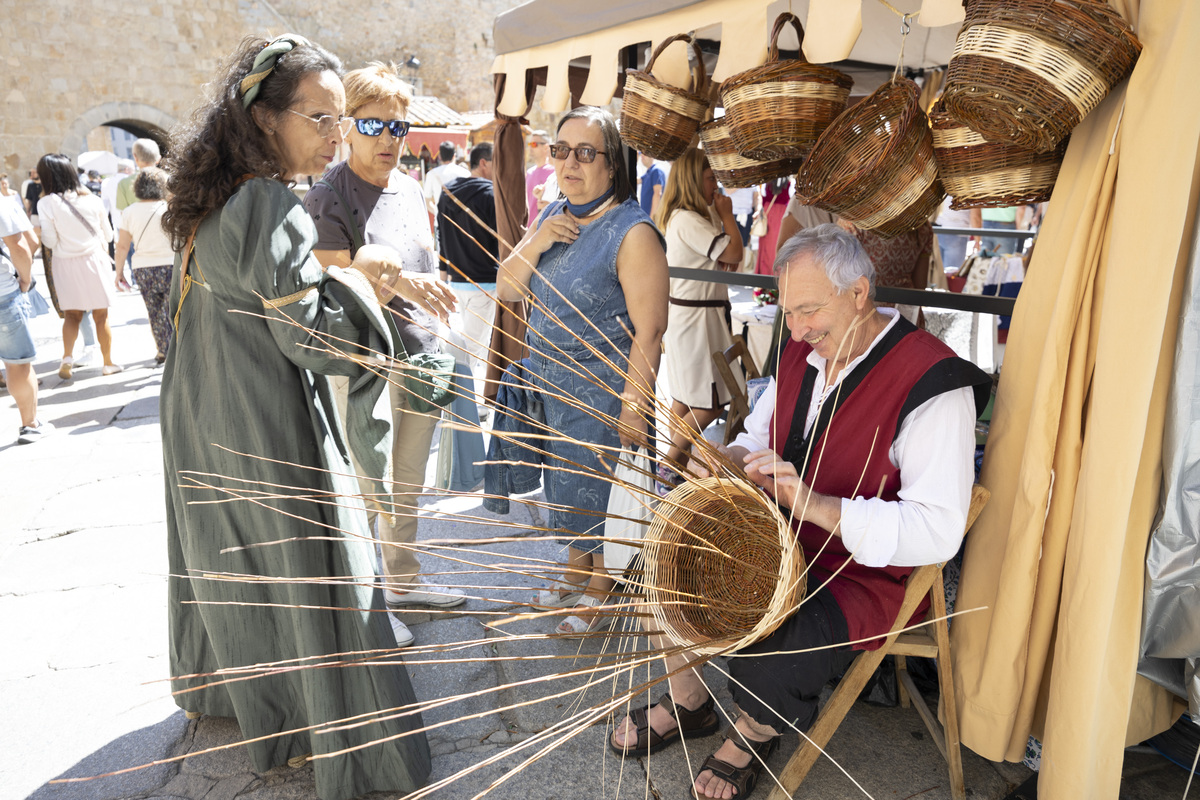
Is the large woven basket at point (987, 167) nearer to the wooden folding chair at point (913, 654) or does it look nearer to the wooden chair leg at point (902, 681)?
the wooden folding chair at point (913, 654)

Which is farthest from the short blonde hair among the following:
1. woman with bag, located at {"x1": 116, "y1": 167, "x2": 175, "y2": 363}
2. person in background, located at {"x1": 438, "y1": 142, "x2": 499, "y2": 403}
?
woman with bag, located at {"x1": 116, "y1": 167, "x2": 175, "y2": 363}

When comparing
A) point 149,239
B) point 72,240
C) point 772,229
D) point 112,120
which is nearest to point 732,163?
point 772,229

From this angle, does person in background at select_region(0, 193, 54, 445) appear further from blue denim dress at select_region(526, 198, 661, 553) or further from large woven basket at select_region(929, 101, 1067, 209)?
large woven basket at select_region(929, 101, 1067, 209)

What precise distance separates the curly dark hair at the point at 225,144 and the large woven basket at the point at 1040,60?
1.44 meters

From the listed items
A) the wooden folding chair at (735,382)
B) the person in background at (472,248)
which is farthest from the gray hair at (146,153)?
the wooden folding chair at (735,382)

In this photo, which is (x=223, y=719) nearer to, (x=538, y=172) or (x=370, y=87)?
(x=370, y=87)

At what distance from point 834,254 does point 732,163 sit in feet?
2.81

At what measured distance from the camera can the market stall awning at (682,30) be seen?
1.83m

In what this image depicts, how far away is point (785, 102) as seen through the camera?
1.99 m

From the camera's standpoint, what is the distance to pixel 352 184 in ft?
8.34

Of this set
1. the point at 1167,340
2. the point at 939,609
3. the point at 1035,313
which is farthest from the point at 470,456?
the point at 1167,340

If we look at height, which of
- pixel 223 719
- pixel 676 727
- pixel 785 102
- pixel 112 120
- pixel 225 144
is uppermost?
pixel 112 120

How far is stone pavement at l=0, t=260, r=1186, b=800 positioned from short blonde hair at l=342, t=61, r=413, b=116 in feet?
4.73

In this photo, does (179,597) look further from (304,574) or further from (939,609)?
(939,609)
